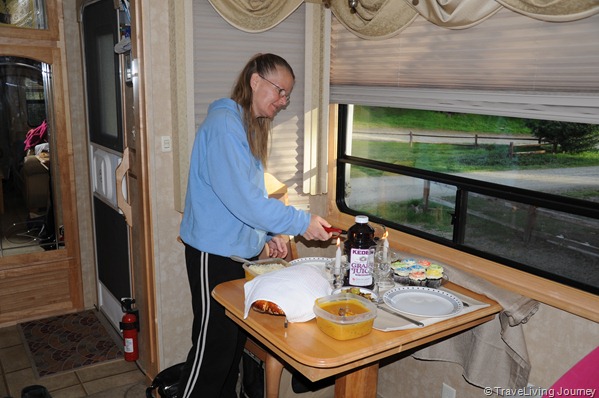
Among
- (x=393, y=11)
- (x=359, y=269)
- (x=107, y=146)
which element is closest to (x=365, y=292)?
(x=359, y=269)

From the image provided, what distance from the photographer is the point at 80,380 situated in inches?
126

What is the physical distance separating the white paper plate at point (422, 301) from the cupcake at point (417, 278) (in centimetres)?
5

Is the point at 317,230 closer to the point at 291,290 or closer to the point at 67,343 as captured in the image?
the point at 291,290

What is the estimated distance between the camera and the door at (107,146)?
324 centimetres

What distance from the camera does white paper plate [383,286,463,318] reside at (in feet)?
6.38

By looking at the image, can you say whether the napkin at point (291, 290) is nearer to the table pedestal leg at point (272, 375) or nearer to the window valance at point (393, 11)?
the table pedestal leg at point (272, 375)

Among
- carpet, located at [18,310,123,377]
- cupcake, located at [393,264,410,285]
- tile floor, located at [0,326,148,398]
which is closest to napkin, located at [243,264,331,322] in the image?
cupcake, located at [393,264,410,285]

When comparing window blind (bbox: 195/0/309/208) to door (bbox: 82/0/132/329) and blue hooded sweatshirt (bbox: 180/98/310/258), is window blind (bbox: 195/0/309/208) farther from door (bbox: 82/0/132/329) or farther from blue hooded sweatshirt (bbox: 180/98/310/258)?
blue hooded sweatshirt (bbox: 180/98/310/258)

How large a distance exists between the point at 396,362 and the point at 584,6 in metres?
1.91

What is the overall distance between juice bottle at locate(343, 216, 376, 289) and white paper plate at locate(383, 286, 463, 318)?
101mm

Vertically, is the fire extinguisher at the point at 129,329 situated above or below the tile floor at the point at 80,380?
above

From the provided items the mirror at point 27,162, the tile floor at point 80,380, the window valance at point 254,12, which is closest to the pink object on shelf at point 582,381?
the window valance at point 254,12

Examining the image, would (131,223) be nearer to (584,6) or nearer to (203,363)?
(203,363)

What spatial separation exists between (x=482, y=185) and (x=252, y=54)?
4.56 feet
